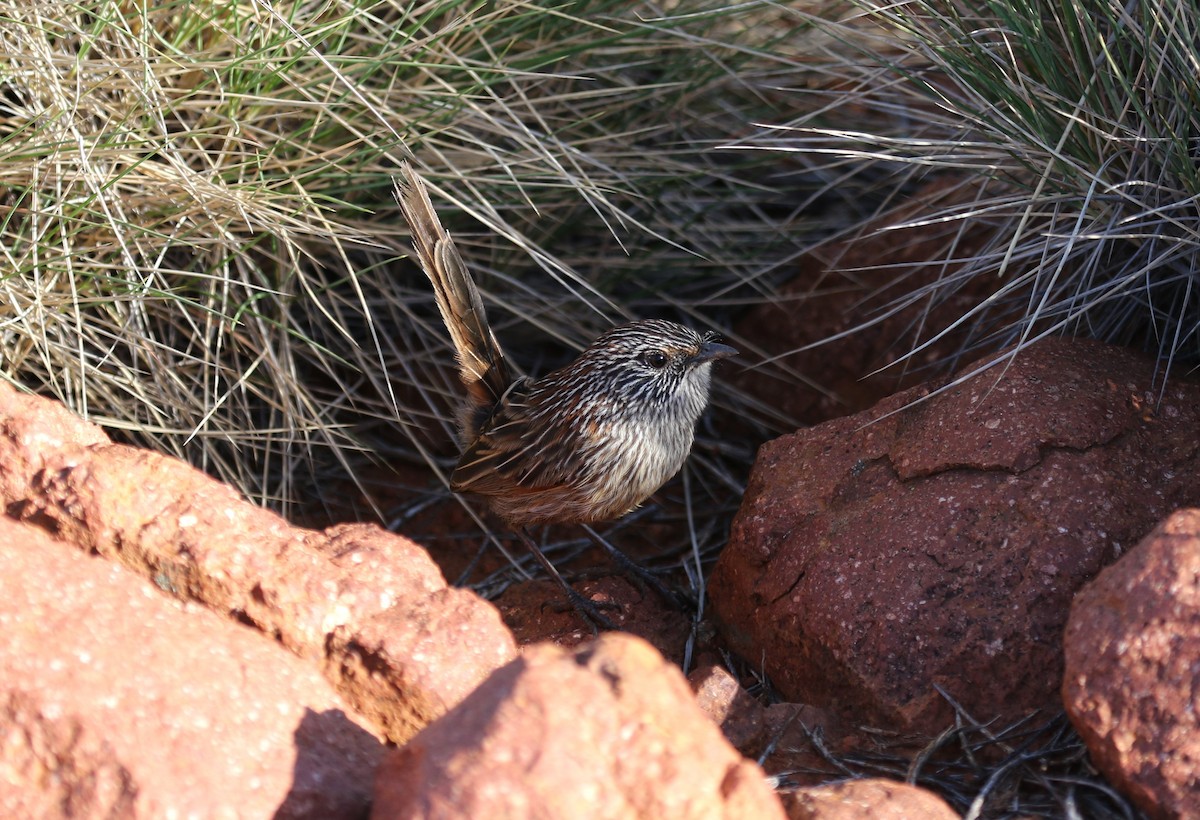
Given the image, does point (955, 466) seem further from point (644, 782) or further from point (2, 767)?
point (2, 767)

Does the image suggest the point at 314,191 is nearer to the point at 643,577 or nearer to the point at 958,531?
the point at 643,577

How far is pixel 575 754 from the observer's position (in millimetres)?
1898

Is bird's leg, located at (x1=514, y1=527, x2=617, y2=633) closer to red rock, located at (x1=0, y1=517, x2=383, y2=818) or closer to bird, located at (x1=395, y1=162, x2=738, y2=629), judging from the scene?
bird, located at (x1=395, y1=162, x2=738, y2=629)

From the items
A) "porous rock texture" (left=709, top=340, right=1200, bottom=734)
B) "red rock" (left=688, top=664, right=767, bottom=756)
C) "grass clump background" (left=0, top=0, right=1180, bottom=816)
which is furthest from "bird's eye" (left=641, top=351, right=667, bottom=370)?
"red rock" (left=688, top=664, right=767, bottom=756)

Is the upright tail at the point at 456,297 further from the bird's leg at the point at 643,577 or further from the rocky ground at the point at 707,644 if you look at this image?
the rocky ground at the point at 707,644

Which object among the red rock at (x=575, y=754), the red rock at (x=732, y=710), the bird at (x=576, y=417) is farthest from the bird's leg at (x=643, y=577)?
the red rock at (x=575, y=754)

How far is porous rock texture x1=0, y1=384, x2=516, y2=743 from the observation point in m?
2.45

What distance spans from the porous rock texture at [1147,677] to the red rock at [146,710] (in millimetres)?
1443

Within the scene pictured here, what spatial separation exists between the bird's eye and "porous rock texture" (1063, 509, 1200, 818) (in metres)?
1.92

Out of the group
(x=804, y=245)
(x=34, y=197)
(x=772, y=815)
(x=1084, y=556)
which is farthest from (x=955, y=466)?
(x=34, y=197)

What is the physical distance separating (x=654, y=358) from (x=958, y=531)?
134 cm

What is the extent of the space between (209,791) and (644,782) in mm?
754

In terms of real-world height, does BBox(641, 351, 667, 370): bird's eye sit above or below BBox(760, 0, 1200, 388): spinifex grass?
below

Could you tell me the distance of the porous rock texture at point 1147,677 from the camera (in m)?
2.19
